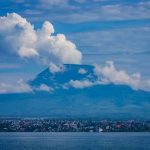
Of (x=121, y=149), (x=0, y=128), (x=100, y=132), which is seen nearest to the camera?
(x=121, y=149)

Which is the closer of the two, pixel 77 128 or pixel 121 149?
pixel 121 149

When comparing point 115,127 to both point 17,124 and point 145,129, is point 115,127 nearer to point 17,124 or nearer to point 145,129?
point 145,129

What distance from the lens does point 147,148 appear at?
344 feet

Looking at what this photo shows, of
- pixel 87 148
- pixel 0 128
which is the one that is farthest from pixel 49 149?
pixel 0 128

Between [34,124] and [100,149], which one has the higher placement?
[34,124]

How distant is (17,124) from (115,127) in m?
29.6

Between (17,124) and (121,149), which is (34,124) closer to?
(17,124)

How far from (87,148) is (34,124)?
91306mm

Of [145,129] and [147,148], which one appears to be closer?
[147,148]

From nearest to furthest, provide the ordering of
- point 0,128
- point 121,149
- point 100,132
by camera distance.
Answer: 1. point 121,149
2. point 0,128
3. point 100,132

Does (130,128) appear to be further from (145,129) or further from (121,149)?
(121,149)

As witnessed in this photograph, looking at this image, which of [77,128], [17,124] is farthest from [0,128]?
[77,128]

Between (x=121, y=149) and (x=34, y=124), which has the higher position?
(x=34, y=124)

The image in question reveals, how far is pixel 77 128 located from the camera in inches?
7790
